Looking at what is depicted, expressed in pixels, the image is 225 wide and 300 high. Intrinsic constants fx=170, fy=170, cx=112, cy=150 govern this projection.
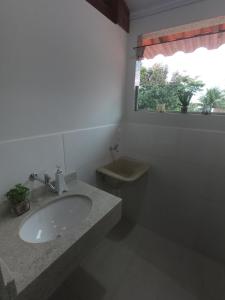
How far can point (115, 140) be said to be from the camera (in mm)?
1866

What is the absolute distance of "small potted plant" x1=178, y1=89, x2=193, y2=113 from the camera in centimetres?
156

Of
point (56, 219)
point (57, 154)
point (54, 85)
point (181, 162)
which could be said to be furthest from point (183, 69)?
point (56, 219)

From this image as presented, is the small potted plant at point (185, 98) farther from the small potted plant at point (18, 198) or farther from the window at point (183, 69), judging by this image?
the small potted plant at point (18, 198)

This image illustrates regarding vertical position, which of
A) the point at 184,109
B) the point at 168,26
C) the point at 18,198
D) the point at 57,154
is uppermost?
the point at 168,26

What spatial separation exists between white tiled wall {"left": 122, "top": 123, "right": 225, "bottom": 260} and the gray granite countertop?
89cm

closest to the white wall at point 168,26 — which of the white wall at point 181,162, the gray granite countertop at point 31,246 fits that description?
the white wall at point 181,162

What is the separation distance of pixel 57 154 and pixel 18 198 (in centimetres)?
40

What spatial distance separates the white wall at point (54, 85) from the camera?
93cm

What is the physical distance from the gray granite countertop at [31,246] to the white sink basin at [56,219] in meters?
0.04

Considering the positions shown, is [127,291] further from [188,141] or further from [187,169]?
[188,141]

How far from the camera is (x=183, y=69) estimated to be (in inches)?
63.1

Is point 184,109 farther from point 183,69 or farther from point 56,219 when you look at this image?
point 56,219

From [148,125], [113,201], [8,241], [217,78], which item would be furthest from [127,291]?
[217,78]

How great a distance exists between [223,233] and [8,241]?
1.77 m
